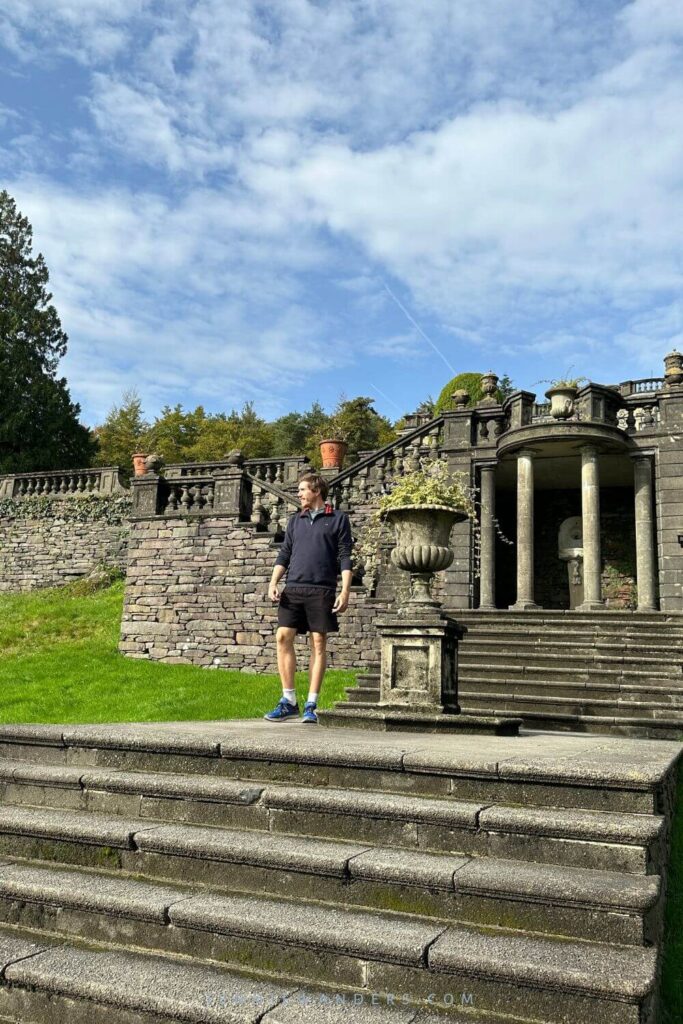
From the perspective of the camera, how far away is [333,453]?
18609 mm

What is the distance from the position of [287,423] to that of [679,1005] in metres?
40.3

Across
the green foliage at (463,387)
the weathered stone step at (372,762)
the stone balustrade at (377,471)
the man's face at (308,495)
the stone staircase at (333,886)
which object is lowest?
the stone staircase at (333,886)

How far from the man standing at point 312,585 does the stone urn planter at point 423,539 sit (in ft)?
4.58

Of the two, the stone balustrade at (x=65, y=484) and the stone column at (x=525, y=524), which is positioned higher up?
the stone balustrade at (x=65, y=484)

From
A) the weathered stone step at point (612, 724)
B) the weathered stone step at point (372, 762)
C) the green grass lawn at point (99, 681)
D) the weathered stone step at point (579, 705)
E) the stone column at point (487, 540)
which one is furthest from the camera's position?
the stone column at point (487, 540)

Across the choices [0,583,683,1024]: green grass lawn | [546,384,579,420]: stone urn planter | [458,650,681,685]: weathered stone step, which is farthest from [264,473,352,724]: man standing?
[546,384,579,420]: stone urn planter

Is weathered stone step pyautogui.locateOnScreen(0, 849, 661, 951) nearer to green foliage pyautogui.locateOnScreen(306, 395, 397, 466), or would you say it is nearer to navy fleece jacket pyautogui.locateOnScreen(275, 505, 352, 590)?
navy fleece jacket pyautogui.locateOnScreen(275, 505, 352, 590)

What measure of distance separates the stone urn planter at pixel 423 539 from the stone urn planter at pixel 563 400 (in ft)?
26.5

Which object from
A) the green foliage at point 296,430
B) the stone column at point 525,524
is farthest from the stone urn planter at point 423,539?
the green foliage at point 296,430

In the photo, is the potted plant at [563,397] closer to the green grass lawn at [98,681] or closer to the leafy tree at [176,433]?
the green grass lawn at [98,681]

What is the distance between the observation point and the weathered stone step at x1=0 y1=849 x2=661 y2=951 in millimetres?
2773

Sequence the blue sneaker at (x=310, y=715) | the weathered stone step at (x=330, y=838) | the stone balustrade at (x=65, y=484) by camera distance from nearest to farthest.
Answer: the weathered stone step at (x=330, y=838), the blue sneaker at (x=310, y=715), the stone balustrade at (x=65, y=484)

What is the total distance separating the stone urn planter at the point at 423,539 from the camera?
25.4 feet

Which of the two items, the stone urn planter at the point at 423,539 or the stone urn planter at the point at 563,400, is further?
the stone urn planter at the point at 563,400
